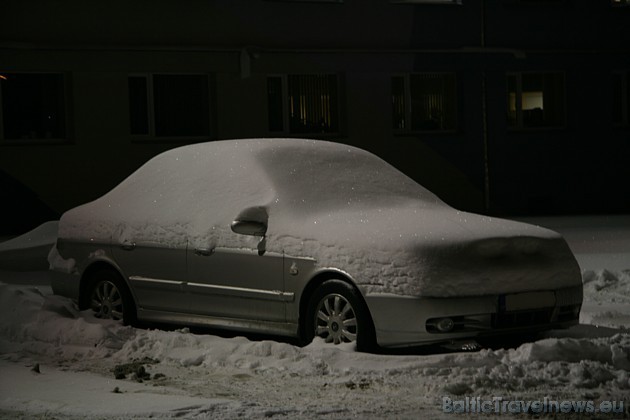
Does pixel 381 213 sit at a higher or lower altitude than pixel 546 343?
higher

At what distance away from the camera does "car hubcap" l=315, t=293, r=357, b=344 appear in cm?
848

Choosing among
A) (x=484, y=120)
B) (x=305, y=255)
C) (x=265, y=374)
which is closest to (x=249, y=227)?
(x=305, y=255)

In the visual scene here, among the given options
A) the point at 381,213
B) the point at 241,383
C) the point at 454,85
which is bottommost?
the point at 241,383

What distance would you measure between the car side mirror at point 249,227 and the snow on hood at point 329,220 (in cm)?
6

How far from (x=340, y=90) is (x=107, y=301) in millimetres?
16729

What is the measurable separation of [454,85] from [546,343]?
2010 centimetres

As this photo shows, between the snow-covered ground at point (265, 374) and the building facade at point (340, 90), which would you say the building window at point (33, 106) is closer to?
the building facade at point (340, 90)

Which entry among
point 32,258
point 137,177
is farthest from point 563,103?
point 137,177

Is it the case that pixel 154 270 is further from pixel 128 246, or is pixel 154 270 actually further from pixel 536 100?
pixel 536 100

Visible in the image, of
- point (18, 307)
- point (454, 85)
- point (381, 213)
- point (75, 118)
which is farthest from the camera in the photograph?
point (454, 85)

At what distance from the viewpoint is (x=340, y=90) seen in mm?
26594

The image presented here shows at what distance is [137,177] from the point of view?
10.8 metres

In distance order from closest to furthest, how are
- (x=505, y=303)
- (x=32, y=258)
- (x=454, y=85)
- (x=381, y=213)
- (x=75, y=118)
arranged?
(x=505, y=303) → (x=381, y=213) → (x=32, y=258) → (x=75, y=118) → (x=454, y=85)

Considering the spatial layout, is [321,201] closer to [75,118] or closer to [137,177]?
[137,177]
